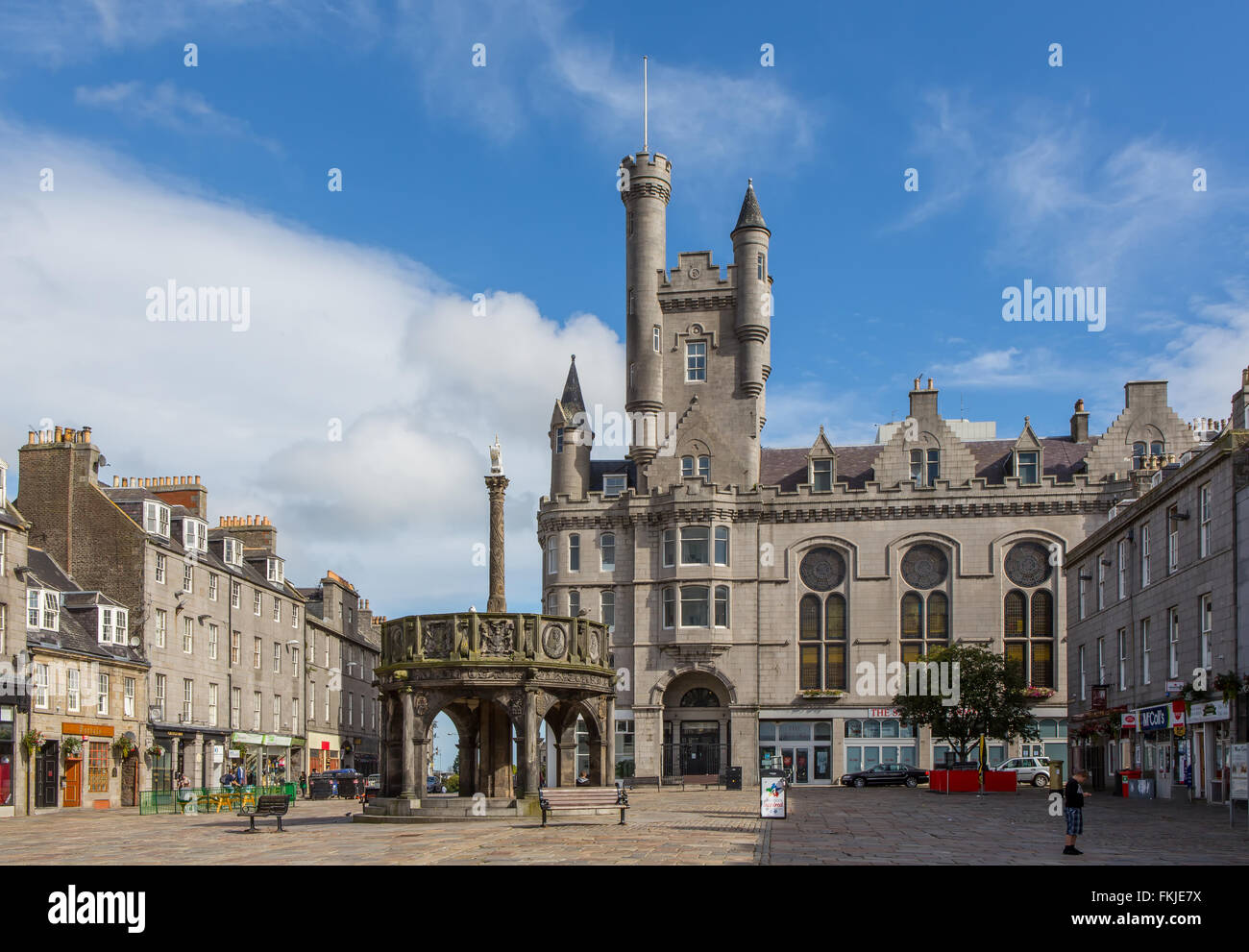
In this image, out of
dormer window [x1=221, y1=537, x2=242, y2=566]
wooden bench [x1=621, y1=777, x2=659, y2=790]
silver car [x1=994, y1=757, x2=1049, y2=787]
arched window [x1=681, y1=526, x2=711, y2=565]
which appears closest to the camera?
silver car [x1=994, y1=757, x2=1049, y2=787]

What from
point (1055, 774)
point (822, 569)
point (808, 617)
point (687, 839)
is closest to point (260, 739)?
point (808, 617)

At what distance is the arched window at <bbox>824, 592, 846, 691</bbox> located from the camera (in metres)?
67.1

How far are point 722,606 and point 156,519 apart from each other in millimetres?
27393

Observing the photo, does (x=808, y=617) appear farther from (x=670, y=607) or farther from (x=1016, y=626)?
(x=1016, y=626)

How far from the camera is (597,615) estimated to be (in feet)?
227

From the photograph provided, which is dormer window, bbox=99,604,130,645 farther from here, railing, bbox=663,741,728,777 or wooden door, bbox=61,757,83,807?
railing, bbox=663,741,728,777

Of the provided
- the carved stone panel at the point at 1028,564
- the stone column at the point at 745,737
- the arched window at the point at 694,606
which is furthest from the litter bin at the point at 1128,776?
the arched window at the point at 694,606

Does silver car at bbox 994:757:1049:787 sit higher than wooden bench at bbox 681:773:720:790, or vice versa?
silver car at bbox 994:757:1049:787

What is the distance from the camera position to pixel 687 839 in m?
25.9

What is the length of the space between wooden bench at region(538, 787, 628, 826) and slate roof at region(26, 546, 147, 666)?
23.2 meters

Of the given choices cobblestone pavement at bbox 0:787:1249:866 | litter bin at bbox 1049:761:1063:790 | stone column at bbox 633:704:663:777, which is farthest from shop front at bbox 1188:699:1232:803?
stone column at bbox 633:704:663:777

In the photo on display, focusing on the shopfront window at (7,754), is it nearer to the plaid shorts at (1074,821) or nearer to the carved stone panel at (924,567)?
the plaid shorts at (1074,821)

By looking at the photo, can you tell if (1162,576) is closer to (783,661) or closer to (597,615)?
(783,661)
